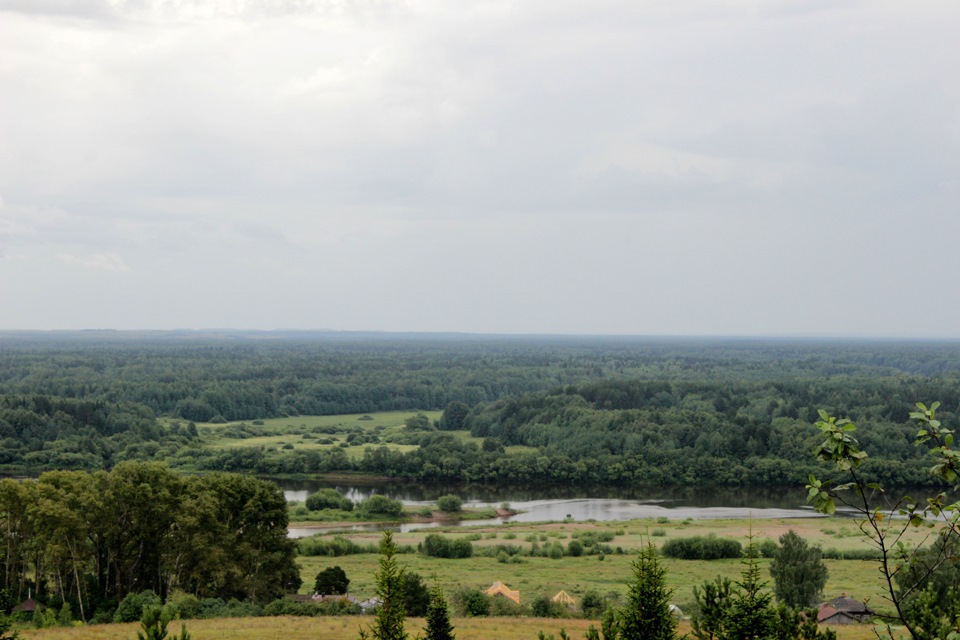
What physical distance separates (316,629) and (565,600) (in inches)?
442

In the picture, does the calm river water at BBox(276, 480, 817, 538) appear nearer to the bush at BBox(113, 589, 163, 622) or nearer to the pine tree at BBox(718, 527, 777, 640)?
the bush at BBox(113, 589, 163, 622)

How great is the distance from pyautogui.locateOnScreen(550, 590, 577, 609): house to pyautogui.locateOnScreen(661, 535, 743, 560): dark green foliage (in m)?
14.9

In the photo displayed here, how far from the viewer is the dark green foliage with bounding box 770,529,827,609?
3262cm

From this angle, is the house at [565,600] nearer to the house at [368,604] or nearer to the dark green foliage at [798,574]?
A: the house at [368,604]

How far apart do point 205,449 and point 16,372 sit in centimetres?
9534

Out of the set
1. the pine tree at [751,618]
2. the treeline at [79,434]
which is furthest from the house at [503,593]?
the treeline at [79,434]

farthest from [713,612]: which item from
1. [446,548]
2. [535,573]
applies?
[446,548]

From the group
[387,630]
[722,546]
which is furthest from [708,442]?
[387,630]

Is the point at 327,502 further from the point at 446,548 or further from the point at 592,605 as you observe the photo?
the point at 592,605

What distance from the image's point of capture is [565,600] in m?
34.5

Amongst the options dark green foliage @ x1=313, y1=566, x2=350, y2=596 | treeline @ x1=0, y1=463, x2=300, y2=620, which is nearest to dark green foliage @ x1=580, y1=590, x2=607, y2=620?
dark green foliage @ x1=313, y1=566, x2=350, y2=596

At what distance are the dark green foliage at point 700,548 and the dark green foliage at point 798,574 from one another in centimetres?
1494

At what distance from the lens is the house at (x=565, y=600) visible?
112 feet

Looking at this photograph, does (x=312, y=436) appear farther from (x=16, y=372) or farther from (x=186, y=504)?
(x=16, y=372)
